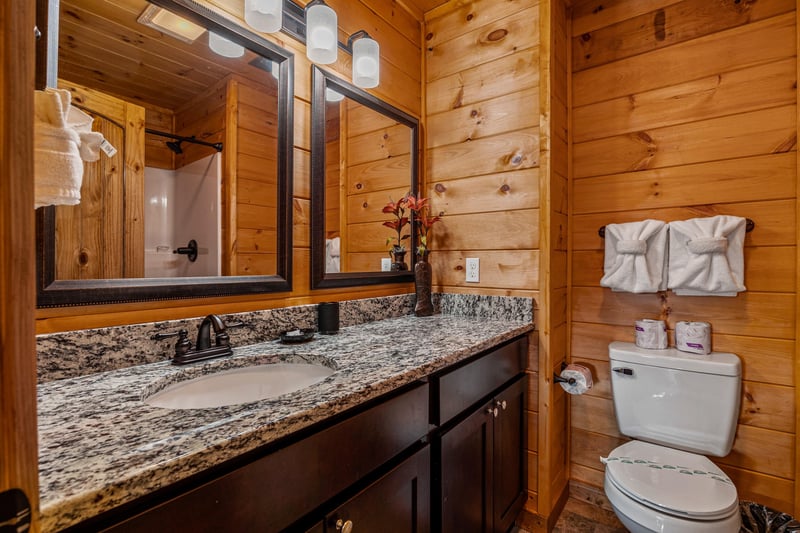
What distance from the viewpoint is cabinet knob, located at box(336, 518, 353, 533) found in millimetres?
737

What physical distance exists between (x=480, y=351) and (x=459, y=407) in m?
0.20

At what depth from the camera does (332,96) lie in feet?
5.02

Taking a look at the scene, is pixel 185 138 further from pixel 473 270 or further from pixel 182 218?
pixel 473 270

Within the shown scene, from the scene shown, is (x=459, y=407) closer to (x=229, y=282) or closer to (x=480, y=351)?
(x=480, y=351)

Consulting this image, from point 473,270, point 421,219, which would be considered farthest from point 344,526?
point 421,219

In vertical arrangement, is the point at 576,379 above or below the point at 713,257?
below

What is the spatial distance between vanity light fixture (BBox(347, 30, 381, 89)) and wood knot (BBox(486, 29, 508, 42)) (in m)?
0.58

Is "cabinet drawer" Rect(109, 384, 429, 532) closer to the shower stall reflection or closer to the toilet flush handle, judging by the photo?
the shower stall reflection

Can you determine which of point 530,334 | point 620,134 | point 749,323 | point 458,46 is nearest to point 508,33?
point 458,46

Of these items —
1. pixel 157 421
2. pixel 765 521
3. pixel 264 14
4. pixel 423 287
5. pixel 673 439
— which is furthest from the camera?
pixel 423 287

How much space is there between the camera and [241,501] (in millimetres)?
591

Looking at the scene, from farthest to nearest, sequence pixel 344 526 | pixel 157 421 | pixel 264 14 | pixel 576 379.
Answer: pixel 576 379 < pixel 264 14 < pixel 344 526 < pixel 157 421

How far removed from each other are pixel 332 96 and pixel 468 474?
1.46 m

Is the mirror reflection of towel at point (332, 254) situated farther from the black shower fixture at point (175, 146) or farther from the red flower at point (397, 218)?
the black shower fixture at point (175, 146)
